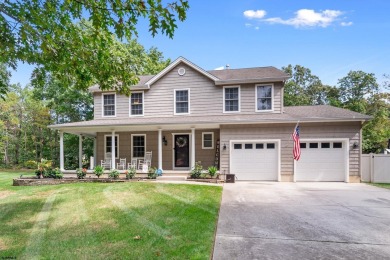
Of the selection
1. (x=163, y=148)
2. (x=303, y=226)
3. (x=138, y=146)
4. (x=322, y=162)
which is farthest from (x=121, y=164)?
(x=303, y=226)

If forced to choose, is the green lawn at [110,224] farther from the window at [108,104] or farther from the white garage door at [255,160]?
the window at [108,104]

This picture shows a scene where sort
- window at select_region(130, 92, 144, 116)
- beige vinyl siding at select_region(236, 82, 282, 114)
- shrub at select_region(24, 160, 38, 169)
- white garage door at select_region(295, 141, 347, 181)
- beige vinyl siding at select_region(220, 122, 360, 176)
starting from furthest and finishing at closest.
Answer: shrub at select_region(24, 160, 38, 169) → window at select_region(130, 92, 144, 116) → beige vinyl siding at select_region(236, 82, 282, 114) → white garage door at select_region(295, 141, 347, 181) → beige vinyl siding at select_region(220, 122, 360, 176)

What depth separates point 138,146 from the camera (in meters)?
14.9

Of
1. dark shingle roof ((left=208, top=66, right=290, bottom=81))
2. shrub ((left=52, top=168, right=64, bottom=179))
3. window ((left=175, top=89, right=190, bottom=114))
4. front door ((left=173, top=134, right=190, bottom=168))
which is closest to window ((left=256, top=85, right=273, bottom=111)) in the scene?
dark shingle roof ((left=208, top=66, right=290, bottom=81))

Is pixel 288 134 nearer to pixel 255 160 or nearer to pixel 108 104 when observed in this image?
pixel 255 160

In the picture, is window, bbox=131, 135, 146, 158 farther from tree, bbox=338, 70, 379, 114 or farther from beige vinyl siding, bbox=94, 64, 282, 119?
tree, bbox=338, 70, 379, 114

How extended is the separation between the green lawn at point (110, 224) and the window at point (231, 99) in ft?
21.1

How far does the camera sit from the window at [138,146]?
48.6ft

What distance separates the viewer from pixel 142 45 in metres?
26.0

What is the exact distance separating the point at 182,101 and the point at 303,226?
A: 10349 millimetres

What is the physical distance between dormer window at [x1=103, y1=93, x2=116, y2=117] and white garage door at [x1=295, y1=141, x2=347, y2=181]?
10778 millimetres

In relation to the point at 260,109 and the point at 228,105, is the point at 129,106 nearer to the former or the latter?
the point at 228,105

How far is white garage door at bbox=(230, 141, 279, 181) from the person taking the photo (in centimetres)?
1219

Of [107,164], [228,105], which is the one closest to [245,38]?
[228,105]
